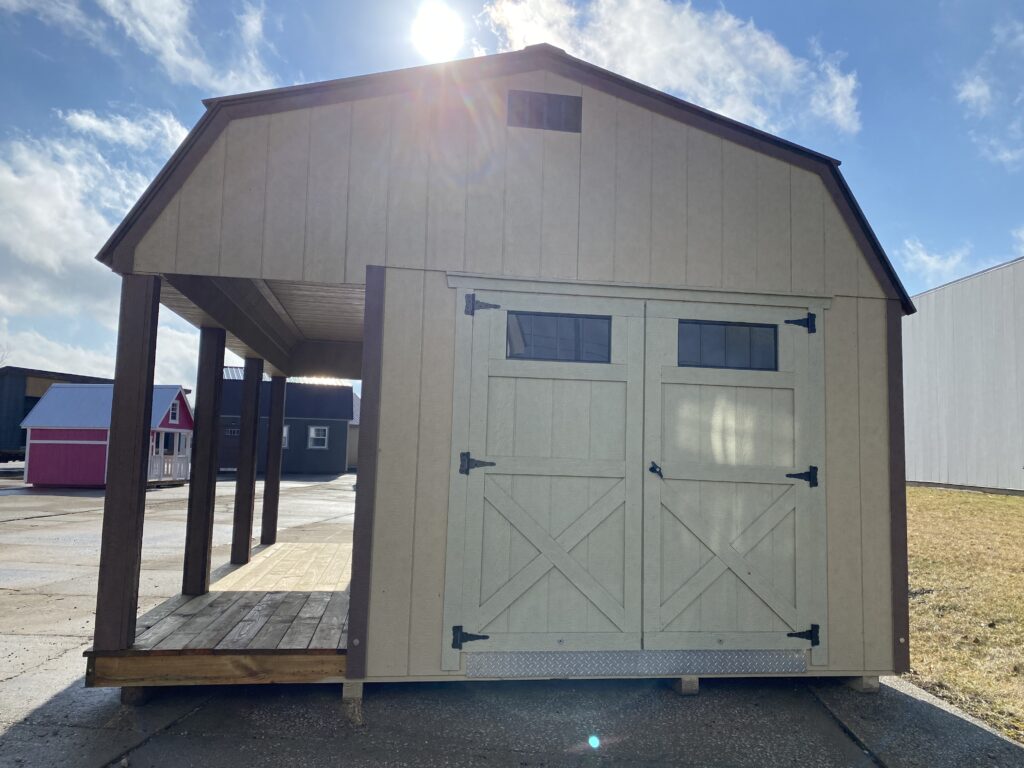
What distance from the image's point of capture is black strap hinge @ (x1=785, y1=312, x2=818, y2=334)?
14.2 feet

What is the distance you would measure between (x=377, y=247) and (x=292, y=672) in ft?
8.09

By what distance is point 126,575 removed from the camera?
3.71 metres

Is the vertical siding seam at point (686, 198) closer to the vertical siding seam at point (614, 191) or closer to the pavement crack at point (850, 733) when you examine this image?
the vertical siding seam at point (614, 191)

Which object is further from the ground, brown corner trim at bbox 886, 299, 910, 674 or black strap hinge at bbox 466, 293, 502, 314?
black strap hinge at bbox 466, 293, 502, 314

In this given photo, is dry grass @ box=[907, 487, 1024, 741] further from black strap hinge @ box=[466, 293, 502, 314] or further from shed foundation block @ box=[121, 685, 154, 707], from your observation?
shed foundation block @ box=[121, 685, 154, 707]

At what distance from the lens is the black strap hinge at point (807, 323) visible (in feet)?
14.2

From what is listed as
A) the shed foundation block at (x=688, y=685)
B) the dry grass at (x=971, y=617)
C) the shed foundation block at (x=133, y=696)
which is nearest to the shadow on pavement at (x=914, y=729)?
the dry grass at (x=971, y=617)

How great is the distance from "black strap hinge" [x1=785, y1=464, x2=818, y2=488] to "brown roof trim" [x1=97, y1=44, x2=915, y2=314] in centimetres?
124

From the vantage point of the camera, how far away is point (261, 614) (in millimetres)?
4543

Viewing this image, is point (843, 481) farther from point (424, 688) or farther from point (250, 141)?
point (250, 141)

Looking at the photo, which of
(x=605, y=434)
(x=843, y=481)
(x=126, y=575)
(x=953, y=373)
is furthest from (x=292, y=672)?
(x=953, y=373)

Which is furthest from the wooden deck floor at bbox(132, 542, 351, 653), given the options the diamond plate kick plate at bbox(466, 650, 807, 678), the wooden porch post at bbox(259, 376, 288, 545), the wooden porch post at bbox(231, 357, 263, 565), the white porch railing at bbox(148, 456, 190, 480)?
the white porch railing at bbox(148, 456, 190, 480)

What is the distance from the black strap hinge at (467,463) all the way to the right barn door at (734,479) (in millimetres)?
1021

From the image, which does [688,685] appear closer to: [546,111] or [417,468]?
[417,468]
